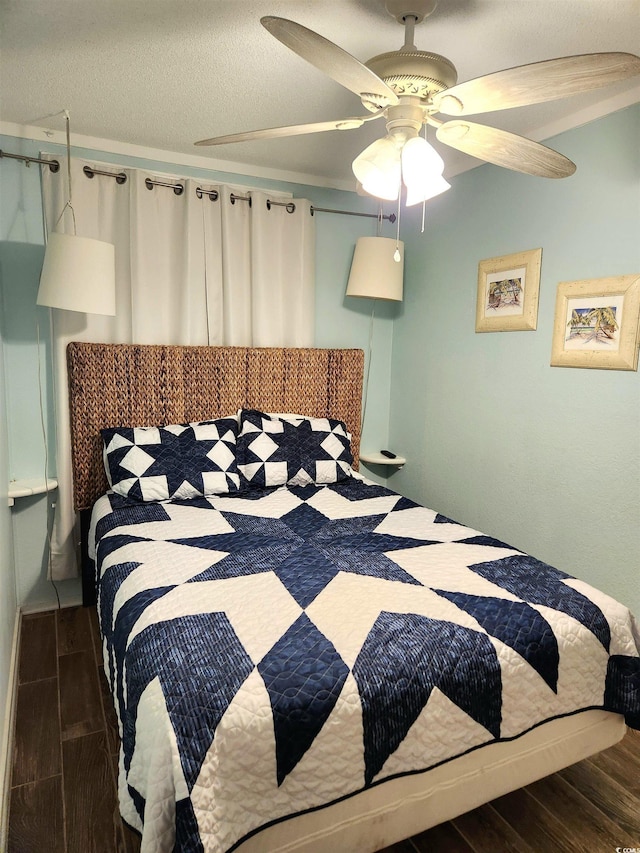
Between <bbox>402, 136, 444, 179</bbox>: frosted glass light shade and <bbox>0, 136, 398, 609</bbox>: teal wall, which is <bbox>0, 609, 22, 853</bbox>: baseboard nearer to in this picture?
<bbox>0, 136, 398, 609</bbox>: teal wall

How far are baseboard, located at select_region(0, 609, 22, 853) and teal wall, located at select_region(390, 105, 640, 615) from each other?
2.30 metres

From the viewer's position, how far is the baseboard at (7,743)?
154cm

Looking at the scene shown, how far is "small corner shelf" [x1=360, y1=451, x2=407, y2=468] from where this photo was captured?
3.45m

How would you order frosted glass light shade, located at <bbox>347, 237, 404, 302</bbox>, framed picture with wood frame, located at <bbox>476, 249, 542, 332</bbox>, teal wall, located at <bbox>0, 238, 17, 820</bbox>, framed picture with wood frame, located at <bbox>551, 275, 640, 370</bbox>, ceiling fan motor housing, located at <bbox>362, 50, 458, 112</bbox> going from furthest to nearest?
frosted glass light shade, located at <bbox>347, 237, 404, 302</bbox> → framed picture with wood frame, located at <bbox>476, 249, 542, 332</bbox> → framed picture with wood frame, located at <bbox>551, 275, 640, 370</bbox> → teal wall, located at <bbox>0, 238, 17, 820</bbox> → ceiling fan motor housing, located at <bbox>362, 50, 458, 112</bbox>

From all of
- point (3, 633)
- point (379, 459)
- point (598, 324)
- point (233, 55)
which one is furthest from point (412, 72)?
point (379, 459)

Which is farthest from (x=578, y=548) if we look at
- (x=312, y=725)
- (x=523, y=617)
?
(x=312, y=725)

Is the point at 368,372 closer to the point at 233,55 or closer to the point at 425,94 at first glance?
the point at 233,55

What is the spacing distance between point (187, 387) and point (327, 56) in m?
1.97

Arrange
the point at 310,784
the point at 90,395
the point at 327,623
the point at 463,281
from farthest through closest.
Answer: the point at 463,281 → the point at 90,395 → the point at 327,623 → the point at 310,784

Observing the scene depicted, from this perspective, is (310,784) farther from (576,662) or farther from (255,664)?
(576,662)

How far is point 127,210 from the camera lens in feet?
8.99

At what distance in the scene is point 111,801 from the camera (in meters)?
1.64

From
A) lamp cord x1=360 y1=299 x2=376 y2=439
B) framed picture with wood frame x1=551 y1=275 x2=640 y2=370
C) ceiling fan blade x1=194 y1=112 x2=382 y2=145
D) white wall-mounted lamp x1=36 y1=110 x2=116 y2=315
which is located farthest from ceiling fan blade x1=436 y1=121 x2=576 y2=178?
lamp cord x1=360 y1=299 x2=376 y2=439

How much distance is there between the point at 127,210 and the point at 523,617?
2.59 m
